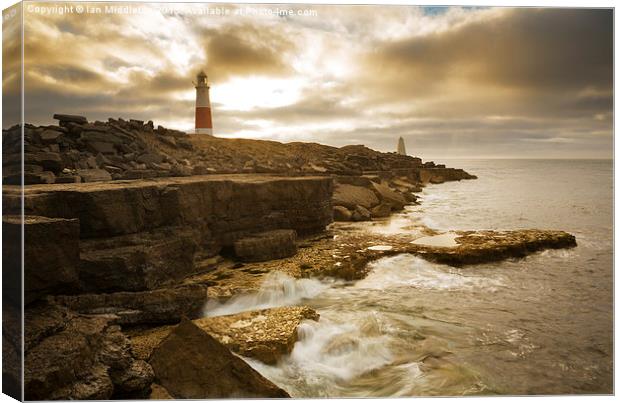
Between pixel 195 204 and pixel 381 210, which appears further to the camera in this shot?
pixel 381 210

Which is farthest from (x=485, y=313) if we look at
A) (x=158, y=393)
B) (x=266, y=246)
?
(x=158, y=393)

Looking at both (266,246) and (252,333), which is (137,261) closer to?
(252,333)

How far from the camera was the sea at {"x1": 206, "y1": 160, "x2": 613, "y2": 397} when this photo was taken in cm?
347

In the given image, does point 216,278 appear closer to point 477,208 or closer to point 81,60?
point 81,60

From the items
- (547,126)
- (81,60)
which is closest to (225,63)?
(81,60)

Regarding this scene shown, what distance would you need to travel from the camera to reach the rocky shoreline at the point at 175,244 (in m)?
3.17

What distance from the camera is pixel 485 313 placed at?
159 inches

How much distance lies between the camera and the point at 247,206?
5684 millimetres

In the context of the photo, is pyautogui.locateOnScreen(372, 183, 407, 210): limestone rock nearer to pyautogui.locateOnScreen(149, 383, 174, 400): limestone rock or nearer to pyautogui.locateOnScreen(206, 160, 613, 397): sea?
pyautogui.locateOnScreen(206, 160, 613, 397): sea

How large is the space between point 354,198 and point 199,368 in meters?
4.89

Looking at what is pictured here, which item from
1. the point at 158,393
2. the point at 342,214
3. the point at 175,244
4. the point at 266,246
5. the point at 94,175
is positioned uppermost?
the point at 94,175

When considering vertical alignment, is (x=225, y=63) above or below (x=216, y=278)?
above

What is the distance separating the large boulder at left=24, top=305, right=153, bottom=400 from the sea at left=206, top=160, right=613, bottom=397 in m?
0.99

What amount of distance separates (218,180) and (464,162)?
10.5 feet
